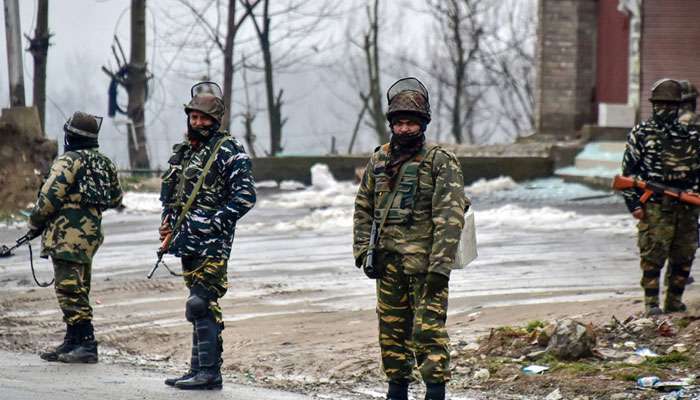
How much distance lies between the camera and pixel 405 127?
8.37 metres

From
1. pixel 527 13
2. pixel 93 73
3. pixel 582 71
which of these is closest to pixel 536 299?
pixel 582 71

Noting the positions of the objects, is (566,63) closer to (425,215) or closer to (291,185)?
(291,185)

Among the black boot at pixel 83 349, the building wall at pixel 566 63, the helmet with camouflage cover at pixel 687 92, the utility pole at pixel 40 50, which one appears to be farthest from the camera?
the building wall at pixel 566 63

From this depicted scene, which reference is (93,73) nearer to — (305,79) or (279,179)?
(305,79)

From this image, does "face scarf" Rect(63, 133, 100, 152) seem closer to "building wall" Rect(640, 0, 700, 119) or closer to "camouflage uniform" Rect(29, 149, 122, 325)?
"camouflage uniform" Rect(29, 149, 122, 325)

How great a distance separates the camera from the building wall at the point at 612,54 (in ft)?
107

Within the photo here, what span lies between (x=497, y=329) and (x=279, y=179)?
65.9ft

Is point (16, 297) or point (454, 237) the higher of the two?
point (454, 237)

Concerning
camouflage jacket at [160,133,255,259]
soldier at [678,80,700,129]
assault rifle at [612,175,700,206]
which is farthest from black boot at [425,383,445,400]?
soldier at [678,80,700,129]

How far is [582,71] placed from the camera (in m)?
34.2

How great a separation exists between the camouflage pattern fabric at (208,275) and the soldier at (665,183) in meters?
3.86

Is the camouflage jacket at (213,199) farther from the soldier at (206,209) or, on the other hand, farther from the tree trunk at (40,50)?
the tree trunk at (40,50)

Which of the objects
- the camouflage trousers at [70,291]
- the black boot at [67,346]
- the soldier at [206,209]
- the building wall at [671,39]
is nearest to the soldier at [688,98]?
the soldier at [206,209]

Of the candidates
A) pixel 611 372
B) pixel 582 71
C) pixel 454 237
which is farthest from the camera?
pixel 582 71
